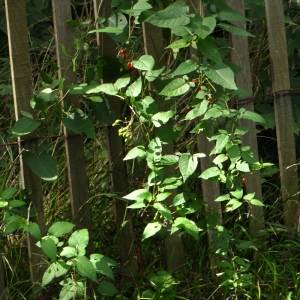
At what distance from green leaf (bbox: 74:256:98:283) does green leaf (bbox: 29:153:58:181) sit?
36 cm

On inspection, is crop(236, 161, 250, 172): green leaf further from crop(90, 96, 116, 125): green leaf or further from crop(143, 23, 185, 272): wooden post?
crop(90, 96, 116, 125): green leaf

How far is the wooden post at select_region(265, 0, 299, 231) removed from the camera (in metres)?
3.26

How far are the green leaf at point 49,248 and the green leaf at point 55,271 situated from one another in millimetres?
70

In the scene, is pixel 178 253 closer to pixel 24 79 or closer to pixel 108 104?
pixel 108 104

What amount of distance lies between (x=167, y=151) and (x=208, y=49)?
1.85ft

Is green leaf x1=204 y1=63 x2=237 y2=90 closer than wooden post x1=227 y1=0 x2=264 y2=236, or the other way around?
green leaf x1=204 y1=63 x2=237 y2=90

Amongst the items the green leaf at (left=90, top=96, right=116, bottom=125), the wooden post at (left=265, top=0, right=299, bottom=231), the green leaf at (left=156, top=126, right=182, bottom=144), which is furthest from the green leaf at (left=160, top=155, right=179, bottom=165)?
the wooden post at (left=265, top=0, right=299, bottom=231)

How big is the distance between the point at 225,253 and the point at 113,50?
1.02 m

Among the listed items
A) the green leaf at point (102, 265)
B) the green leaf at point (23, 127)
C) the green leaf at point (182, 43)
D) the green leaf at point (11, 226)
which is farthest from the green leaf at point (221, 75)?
the green leaf at point (11, 226)

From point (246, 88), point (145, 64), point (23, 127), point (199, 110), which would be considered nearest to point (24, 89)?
point (23, 127)

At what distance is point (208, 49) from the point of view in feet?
8.62

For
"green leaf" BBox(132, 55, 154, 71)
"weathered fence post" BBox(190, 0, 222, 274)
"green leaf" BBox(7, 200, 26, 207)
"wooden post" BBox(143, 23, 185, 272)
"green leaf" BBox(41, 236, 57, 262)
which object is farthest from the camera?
"weathered fence post" BBox(190, 0, 222, 274)

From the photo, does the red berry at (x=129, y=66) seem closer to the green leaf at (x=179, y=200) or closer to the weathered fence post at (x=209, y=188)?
the weathered fence post at (x=209, y=188)

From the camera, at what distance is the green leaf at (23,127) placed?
259 cm
